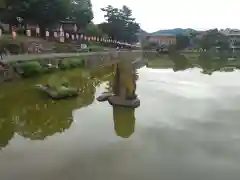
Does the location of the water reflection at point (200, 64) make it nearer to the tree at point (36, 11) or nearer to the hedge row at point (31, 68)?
the tree at point (36, 11)

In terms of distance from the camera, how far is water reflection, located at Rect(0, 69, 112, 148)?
15588 millimetres

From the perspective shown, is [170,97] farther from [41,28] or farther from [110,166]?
[41,28]

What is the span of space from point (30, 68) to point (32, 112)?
12877 mm

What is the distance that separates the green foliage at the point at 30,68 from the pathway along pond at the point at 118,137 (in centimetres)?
504

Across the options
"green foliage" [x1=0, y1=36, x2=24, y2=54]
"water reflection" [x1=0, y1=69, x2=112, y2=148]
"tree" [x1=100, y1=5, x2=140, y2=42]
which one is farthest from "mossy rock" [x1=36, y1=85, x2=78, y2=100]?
"tree" [x1=100, y1=5, x2=140, y2=42]

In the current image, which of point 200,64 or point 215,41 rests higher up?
point 215,41

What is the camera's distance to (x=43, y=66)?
3406cm

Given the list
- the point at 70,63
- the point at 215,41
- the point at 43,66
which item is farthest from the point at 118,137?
the point at 215,41

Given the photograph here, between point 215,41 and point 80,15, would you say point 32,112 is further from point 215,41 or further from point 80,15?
point 215,41

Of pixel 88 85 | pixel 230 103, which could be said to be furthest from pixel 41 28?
pixel 230 103

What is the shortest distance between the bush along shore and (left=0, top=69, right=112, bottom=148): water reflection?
3.19 m

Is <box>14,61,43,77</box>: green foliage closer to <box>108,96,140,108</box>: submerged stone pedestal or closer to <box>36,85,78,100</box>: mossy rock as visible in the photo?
<box>36,85,78,100</box>: mossy rock

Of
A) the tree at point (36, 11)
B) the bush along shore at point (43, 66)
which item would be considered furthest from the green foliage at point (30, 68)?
the tree at point (36, 11)

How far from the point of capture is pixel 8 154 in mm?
12695
